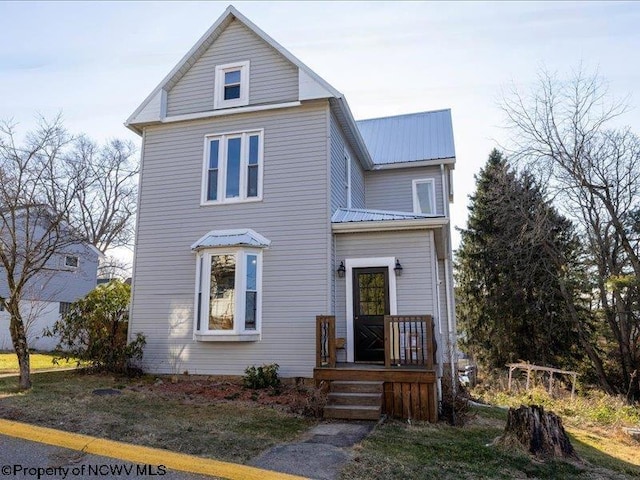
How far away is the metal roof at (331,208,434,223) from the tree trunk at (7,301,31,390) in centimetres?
627

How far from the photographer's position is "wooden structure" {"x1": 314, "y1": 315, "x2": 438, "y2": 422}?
24.1 ft

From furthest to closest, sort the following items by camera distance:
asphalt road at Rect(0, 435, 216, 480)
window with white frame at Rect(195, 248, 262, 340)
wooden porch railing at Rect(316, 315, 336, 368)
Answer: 1. window with white frame at Rect(195, 248, 262, 340)
2. wooden porch railing at Rect(316, 315, 336, 368)
3. asphalt road at Rect(0, 435, 216, 480)

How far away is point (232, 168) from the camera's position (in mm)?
10641

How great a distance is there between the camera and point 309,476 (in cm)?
419

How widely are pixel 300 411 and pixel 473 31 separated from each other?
8.18m

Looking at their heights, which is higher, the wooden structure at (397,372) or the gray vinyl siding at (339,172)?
the gray vinyl siding at (339,172)

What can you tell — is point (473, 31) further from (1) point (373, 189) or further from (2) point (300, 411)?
(2) point (300, 411)

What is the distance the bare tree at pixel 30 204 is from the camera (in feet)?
26.5

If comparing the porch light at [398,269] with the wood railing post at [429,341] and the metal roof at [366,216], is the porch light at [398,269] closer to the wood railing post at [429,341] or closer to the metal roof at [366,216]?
the metal roof at [366,216]

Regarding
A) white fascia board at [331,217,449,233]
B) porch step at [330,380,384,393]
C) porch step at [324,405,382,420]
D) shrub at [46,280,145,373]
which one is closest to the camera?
porch step at [324,405,382,420]

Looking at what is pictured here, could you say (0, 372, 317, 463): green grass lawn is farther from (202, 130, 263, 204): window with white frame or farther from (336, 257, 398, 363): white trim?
(202, 130, 263, 204): window with white frame

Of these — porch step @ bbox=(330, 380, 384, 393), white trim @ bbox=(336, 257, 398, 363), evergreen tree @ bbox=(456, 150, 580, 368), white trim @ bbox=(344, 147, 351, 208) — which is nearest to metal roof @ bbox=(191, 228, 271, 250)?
white trim @ bbox=(336, 257, 398, 363)

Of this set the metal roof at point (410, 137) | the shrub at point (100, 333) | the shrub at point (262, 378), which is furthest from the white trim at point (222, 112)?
the shrub at point (262, 378)

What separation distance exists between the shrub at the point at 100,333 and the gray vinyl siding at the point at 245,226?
0.41 m
